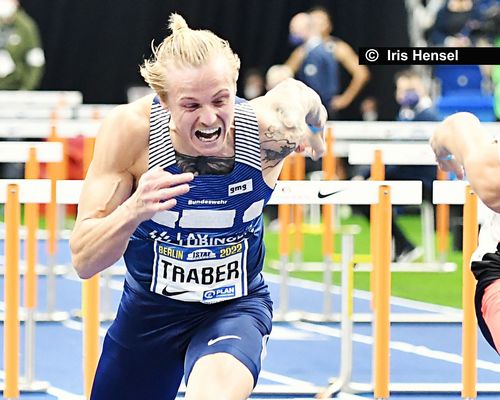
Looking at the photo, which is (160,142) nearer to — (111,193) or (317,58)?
(111,193)

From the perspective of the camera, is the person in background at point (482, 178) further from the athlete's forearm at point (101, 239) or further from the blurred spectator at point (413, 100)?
the blurred spectator at point (413, 100)

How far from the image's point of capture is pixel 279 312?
9438 millimetres

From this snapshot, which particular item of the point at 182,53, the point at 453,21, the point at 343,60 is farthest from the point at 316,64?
the point at 182,53

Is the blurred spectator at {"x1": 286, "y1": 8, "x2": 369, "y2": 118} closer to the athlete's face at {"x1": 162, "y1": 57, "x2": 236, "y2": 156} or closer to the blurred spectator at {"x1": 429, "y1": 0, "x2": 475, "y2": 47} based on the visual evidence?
the blurred spectator at {"x1": 429, "y1": 0, "x2": 475, "y2": 47}

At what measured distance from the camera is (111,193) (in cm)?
431

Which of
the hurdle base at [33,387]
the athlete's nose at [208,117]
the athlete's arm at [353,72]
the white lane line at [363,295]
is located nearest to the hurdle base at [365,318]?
the white lane line at [363,295]

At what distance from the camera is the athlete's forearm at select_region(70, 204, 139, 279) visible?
3.97 meters

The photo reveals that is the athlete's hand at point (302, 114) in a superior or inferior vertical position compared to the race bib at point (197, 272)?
superior

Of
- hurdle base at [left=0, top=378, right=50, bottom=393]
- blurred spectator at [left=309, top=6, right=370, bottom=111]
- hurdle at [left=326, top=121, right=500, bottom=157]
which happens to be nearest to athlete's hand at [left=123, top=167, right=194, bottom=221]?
hurdle base at [left=0, top=378, right=50, bottom=393]

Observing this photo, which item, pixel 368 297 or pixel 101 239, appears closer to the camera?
pixel 101 239

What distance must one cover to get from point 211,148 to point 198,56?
31 cm

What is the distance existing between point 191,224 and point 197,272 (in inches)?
7.2

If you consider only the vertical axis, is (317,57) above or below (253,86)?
above

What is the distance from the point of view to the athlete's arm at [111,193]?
159 inches
